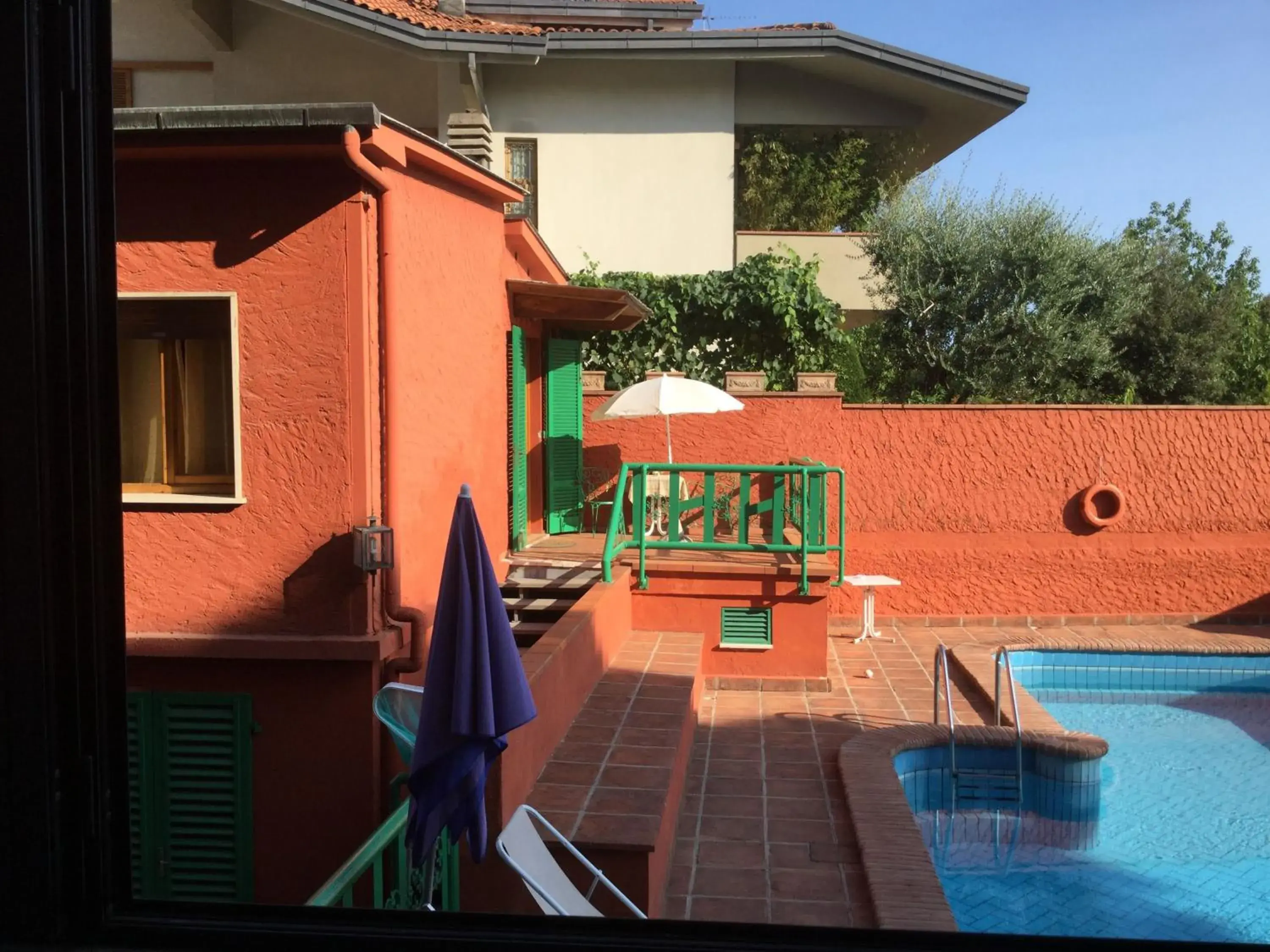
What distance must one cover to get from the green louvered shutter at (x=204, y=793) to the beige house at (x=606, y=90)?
1018 cm

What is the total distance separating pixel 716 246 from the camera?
16.1 m

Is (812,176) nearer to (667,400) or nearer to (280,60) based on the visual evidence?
(280,60)

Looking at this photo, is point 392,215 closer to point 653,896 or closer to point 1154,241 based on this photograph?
point 653,896

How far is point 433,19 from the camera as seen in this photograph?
46.9ft

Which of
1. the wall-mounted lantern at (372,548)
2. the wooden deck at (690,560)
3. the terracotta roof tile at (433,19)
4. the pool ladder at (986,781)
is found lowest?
the pool ladder at (986,781)

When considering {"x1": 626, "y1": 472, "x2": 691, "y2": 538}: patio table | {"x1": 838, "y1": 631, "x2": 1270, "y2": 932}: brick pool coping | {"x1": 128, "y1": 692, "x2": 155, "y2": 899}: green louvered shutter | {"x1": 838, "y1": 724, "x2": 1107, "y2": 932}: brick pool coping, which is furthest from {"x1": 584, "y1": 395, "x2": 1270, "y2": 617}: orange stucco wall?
{"x1": 128, "y1": 692, "x2": 155, "y2": 899}: green louvered shutter

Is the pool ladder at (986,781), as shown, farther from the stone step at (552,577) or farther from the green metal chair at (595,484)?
the green metal chair at (595,484)

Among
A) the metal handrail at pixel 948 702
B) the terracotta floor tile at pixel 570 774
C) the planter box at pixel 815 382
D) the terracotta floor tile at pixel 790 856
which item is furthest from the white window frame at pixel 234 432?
the planter box at pixel 815 382

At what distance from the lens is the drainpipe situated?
6520 mm

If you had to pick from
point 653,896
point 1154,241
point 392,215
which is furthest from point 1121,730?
point 1154,241

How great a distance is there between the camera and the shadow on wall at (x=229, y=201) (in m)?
6.27

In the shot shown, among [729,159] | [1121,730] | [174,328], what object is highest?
[729,159]

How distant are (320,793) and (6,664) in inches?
204

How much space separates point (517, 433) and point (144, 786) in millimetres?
4750
